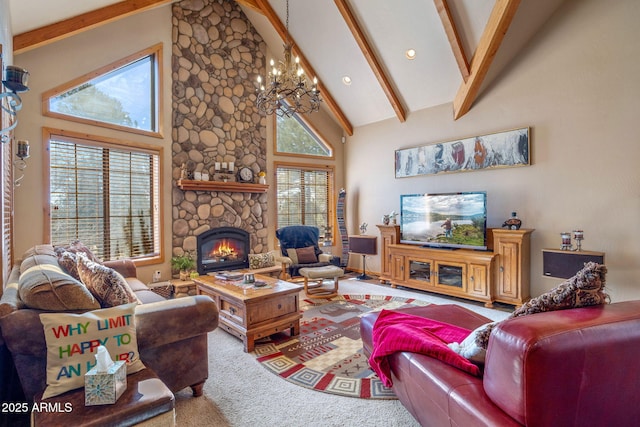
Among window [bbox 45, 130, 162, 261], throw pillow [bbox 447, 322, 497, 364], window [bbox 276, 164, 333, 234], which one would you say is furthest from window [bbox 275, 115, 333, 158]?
throw pillow [bbox 447, 322, 497, 364]

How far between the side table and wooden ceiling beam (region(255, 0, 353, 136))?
169 inches

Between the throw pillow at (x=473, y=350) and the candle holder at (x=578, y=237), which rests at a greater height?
the candle holder at (x=578, y=237)

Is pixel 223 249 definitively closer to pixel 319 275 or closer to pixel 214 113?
pixel 319 275

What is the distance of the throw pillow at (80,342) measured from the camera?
1.58 metres

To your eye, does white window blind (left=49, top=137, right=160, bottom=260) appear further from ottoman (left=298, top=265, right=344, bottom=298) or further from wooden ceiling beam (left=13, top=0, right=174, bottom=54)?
ottoman (left=298, top=265, right=344, bottom=298)

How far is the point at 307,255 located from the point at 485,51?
3977 mm

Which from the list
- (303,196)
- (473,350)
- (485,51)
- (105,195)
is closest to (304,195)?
(303,196)

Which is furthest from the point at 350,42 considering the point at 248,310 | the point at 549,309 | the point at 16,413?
the point at 16,413

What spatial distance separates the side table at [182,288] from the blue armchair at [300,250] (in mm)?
1469

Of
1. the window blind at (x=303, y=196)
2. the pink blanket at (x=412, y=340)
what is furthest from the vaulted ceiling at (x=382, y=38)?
the pink blanket at (x=412, y=340)

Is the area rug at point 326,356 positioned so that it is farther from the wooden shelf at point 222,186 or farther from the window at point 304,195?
the window at point 304,195

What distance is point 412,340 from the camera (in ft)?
5.82

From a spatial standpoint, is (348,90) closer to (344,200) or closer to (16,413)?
(344,200)

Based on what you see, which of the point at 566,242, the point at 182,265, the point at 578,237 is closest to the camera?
the point at 578,237
